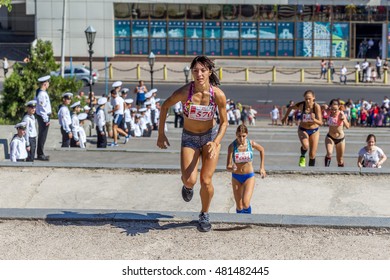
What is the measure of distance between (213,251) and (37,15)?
149 feet

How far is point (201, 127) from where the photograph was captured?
10.7 metres

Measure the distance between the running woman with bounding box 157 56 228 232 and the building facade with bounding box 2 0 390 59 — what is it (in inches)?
1732

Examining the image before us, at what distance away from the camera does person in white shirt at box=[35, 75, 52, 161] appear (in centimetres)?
1778

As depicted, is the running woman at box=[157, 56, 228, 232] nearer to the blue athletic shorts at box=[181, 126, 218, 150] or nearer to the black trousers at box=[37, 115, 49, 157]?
the blue athletic shorts at box=[181, 126, 218, 150]

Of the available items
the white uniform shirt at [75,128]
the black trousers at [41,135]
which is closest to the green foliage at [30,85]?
the white uniform shirt at [75,128]

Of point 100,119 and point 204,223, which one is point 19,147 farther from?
point 204,223

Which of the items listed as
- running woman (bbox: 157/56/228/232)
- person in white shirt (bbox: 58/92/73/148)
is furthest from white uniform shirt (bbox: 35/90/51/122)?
running woman (bbox: 157/56/228/232)

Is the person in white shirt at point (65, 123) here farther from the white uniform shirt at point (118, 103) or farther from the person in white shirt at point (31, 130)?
the white uniform shirt at point (118, 103)

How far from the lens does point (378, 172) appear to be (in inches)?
570

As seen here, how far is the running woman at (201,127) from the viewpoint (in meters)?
10.6

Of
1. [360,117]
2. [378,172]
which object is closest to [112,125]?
[378,172]

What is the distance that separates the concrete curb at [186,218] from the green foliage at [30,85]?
45.4 feet

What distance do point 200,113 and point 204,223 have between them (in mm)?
1242

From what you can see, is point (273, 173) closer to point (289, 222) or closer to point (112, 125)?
point (289, 222)
